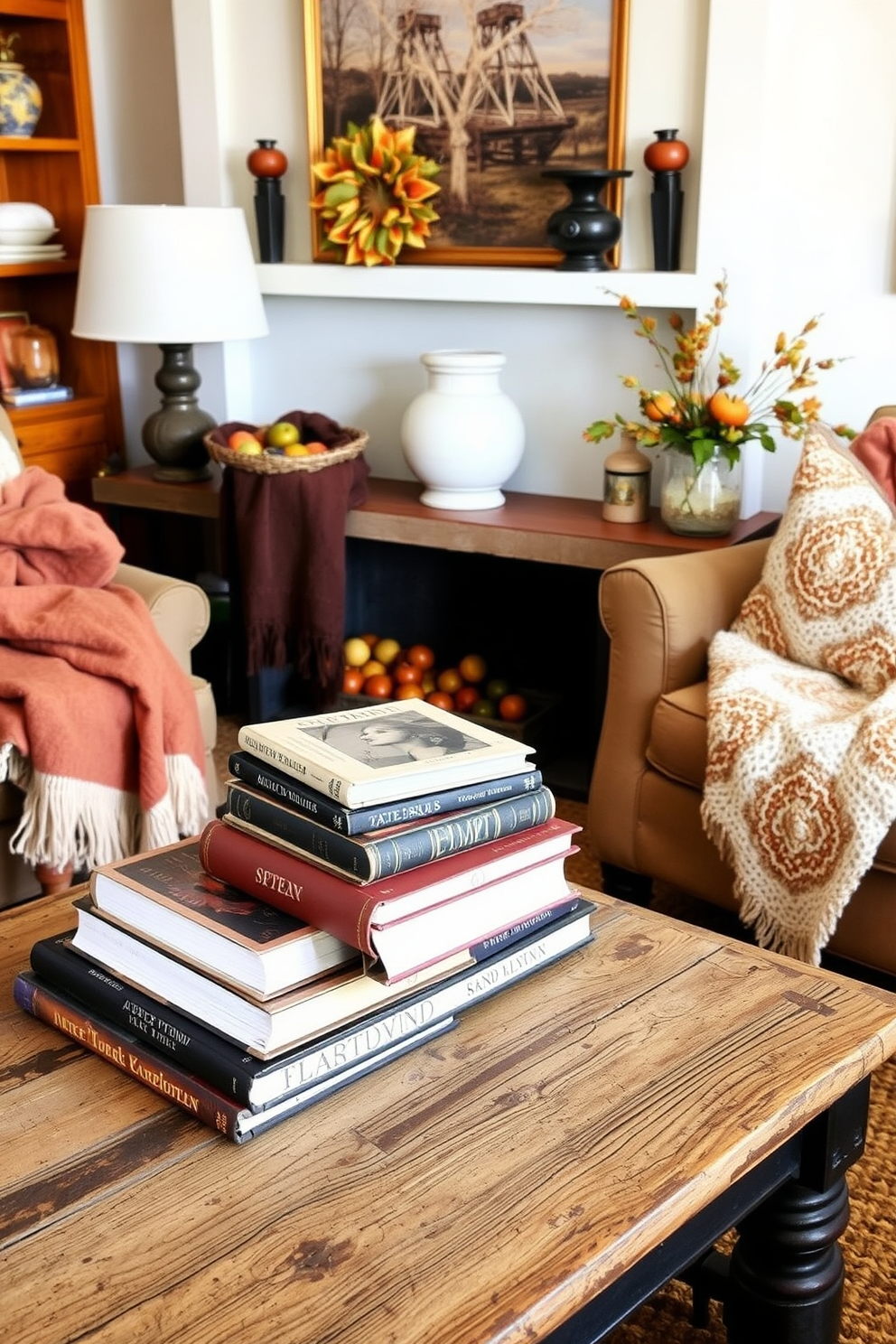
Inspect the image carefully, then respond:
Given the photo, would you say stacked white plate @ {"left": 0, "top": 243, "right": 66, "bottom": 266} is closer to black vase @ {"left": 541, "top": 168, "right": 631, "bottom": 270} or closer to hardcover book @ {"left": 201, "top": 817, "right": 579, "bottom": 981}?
black vase @ {"left": 541, "top": 168, "right": 631, "bottom": 270}

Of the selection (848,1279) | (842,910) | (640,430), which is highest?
(640,430)

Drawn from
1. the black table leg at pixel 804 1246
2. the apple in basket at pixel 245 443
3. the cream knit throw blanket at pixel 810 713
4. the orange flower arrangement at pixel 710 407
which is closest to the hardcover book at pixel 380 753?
the black table leg at pixel 804 1246

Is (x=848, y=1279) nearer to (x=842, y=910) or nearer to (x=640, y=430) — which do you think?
(x=842, y=910)

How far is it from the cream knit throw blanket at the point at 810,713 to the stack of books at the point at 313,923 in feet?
2.54

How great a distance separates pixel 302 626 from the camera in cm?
291

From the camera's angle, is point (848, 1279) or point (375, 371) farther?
point (375, 371)

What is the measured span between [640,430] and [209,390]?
1287mm

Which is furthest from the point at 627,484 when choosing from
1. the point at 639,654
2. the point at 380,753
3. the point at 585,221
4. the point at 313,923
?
the point at 313,923

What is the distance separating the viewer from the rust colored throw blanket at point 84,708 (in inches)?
79.3

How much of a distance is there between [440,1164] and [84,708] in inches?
49.8

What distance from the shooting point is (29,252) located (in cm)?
332

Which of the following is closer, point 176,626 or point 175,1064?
point 175,1064

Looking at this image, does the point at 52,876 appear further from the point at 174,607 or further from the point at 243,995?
the point at 243,995

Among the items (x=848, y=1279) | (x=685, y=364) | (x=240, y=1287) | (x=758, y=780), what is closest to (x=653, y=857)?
(x=758, y=780)
